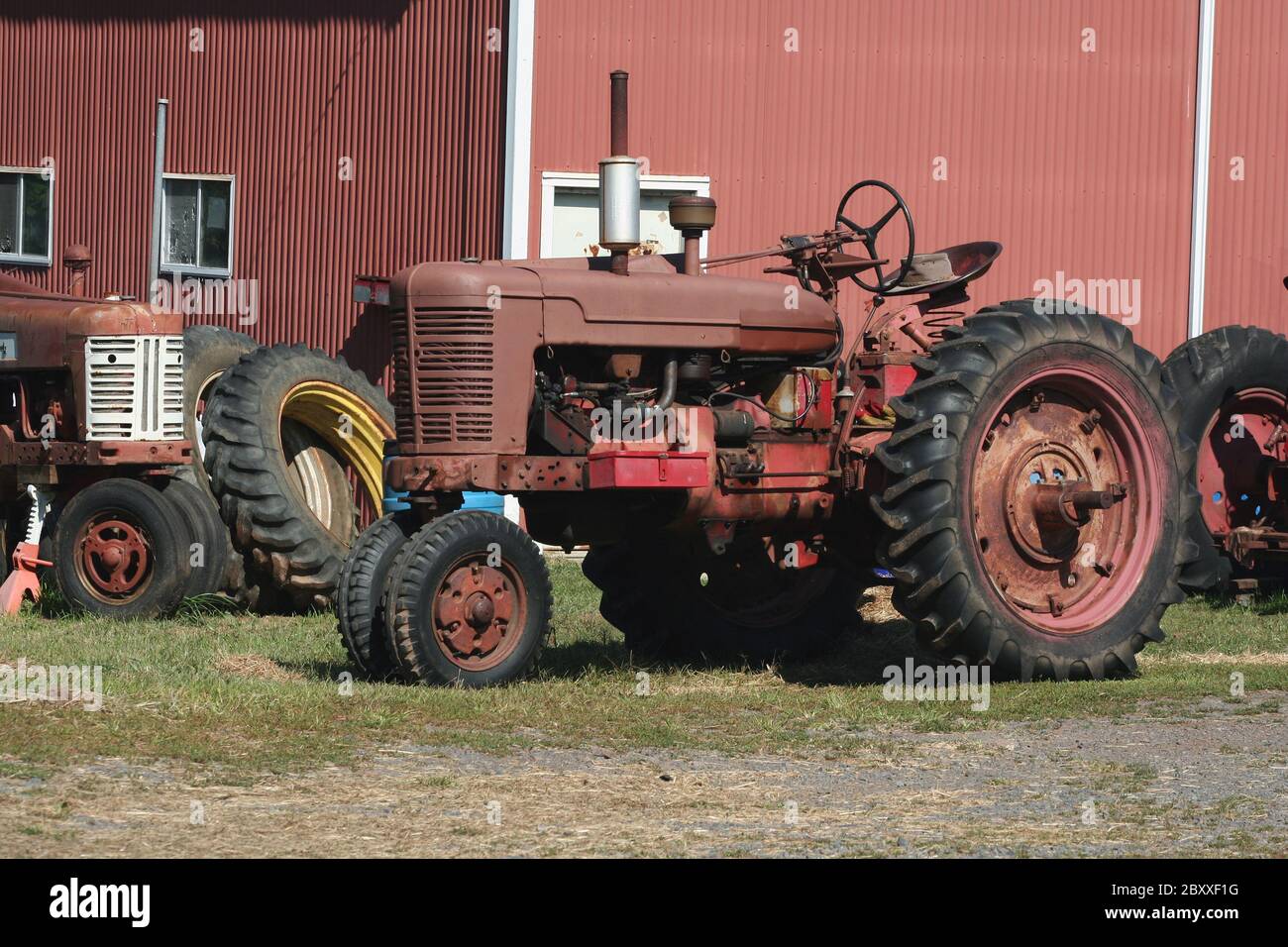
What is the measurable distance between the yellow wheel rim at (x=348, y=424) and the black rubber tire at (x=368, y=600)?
515 centimetres

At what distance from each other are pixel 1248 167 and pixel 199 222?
350 inches

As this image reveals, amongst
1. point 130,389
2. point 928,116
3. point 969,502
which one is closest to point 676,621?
point 969,502

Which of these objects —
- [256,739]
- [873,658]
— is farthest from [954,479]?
[256,739]

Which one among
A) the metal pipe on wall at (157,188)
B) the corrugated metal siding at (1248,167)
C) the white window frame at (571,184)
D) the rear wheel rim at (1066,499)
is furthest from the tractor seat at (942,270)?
the metal pipe on wall at (157,188)

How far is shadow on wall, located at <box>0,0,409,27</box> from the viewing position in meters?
16.2

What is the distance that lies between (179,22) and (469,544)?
1022 centimetres

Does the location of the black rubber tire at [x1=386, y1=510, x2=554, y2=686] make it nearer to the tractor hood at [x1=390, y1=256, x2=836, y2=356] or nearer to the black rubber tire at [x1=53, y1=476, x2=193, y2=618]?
the tractor hood at [x1=390, y1=256, x2=836, y2=356]

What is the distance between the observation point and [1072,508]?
8.91m

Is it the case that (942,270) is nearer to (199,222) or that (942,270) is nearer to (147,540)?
(147,540)

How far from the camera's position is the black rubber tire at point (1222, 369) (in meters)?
12.1

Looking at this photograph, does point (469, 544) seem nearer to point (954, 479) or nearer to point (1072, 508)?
point (954, 479)

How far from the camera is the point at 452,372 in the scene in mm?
8234

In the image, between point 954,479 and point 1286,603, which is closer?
point 954,479

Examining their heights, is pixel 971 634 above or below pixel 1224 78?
below
